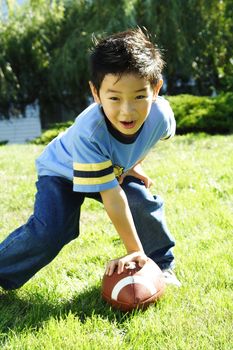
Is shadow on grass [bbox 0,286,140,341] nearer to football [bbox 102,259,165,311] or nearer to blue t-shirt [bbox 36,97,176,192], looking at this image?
football [bbox 102,259,165,311]

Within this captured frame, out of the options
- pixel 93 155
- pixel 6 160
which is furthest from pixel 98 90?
pixel 6 160

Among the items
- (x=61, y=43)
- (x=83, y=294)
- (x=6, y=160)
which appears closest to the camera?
(x=83, y=294)

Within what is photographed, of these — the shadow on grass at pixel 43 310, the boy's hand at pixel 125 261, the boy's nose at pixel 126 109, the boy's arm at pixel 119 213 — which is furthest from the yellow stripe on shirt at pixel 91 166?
the shadow on grass at pixel 43 310

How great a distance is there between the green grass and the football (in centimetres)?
5

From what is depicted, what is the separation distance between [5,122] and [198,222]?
55.1 ft

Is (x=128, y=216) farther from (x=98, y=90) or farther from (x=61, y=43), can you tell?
(x=61, y=43)

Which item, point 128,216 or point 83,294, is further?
point 83,294

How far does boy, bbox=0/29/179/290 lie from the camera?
2.27 m

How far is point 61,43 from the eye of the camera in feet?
57.5

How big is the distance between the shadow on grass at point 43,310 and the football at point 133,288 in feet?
0.17

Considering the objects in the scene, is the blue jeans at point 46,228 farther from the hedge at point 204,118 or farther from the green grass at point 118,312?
the hedge at point 204,118

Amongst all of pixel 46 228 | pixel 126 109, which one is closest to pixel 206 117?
pixel 46 228

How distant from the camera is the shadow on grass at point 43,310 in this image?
235 cm

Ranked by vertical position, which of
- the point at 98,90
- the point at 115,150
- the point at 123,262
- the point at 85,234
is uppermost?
the point at 98,90
